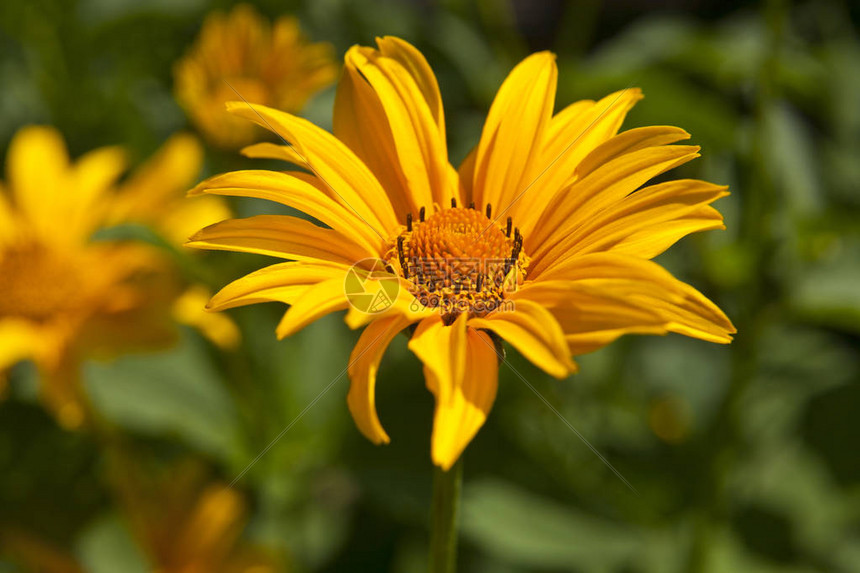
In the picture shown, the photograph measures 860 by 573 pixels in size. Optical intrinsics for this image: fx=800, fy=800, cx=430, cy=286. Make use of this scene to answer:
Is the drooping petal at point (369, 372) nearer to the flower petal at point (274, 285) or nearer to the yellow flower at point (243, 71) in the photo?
the flower petal at point (274, 285)

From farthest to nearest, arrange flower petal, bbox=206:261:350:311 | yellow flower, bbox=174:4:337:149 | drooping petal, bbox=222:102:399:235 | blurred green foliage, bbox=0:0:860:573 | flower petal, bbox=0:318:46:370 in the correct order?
yellow flower, bbox=174:4:337:149 < blurred green foliage, bbox=0:0:860:573 < flower petal, bbox=0:318:46:370 < drooping petal, bbox=222:102:399:235 < flower petal, bbox=206:261:350:311

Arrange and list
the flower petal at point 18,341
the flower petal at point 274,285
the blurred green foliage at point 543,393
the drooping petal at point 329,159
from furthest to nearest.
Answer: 1. the blurred green foliage at point 543,393
2. the flower petal at point 18,341
3. the drooping petal at point 329,159
4. the flower petal at point 274,285

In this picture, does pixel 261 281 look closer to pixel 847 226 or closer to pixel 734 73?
pixel 847 226

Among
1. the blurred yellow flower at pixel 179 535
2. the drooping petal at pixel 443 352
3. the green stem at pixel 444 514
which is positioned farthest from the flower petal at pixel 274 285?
the blurred yellow flower at pixel 179 535

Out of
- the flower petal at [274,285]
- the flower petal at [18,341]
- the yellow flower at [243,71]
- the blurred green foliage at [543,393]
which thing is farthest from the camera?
the yellow flower at [243,71]

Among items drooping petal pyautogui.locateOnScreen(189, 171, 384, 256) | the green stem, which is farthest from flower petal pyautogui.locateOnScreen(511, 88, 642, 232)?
the green stem

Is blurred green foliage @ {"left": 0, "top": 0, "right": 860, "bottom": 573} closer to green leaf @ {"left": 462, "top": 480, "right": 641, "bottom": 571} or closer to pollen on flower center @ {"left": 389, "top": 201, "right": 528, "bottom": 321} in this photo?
green leaf @ {"left": 462, "top": 480, "right": 641, "bottom": 571}

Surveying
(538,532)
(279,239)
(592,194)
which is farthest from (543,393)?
(279,239)
